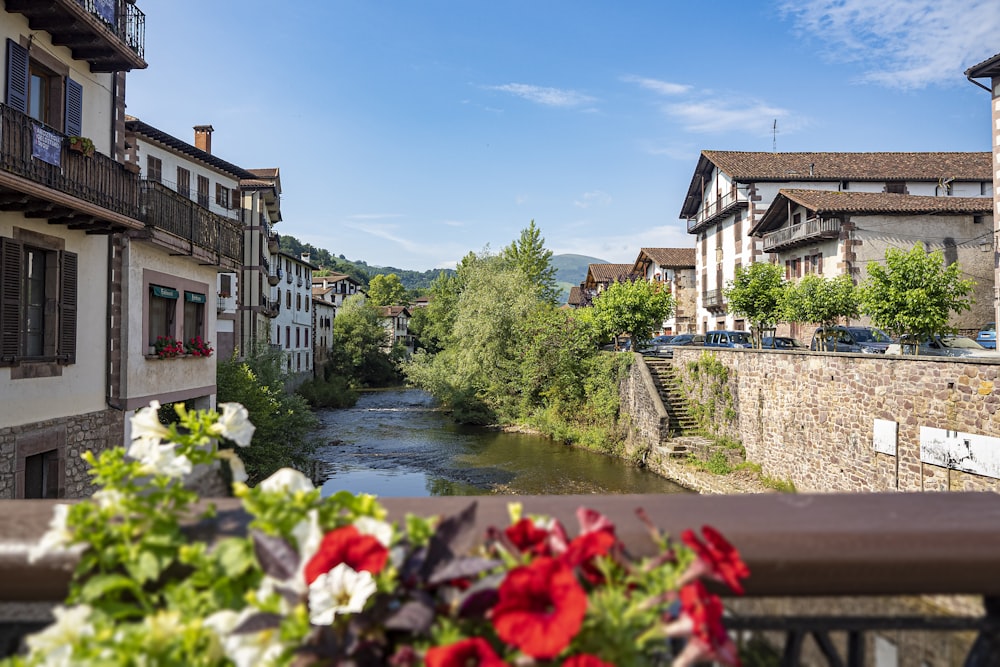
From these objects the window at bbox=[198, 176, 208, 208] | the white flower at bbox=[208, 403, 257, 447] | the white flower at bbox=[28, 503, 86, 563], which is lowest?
the white flower at bbox=[28, 503, 86, 563]

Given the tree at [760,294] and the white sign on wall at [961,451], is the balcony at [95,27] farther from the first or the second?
the tree at [760,294]

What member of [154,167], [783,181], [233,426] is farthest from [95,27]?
[783,181]

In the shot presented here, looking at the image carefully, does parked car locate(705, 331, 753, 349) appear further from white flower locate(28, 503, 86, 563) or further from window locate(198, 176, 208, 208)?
Result: white flower locate(28, 503, 86, 563)

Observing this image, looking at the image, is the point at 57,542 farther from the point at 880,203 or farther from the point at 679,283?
the point at 679,283

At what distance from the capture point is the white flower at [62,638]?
1.04 meters

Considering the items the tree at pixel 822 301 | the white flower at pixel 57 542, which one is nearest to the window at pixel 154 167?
the tree at pixel 822 301

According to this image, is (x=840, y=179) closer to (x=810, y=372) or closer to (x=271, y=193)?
(x=810, y=372)

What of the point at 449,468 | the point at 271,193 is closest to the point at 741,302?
the point at 449,468

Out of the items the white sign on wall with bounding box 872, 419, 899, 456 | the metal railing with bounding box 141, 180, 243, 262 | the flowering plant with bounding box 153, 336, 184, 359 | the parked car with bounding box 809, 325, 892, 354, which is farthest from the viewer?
the parked car with bounding box 809, 325, 892, 354

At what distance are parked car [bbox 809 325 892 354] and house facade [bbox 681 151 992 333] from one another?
33.9ft

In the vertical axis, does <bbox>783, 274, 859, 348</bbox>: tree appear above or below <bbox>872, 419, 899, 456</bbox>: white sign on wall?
above

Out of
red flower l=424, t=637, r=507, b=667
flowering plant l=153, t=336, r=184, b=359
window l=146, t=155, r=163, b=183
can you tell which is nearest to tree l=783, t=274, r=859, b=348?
flowering plant l=153, t=336, r=184, b=359

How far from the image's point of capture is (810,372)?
694 inches

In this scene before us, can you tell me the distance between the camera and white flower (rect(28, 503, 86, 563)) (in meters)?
1.15
